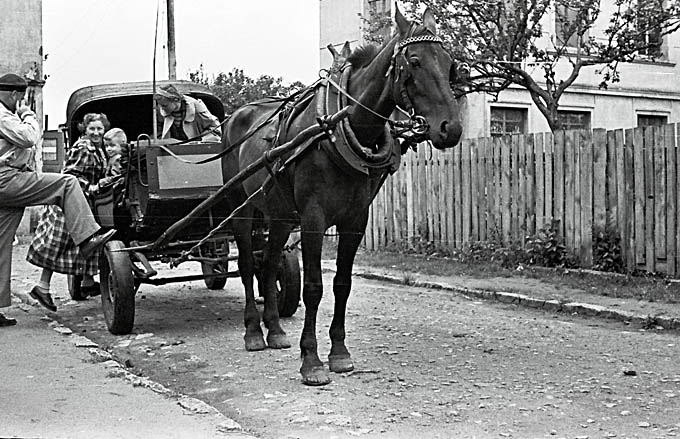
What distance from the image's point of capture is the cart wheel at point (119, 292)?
889 cm

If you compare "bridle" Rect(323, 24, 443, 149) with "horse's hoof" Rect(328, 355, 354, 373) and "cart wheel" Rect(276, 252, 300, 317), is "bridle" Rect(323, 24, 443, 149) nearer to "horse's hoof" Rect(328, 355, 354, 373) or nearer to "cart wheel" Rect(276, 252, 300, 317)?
"horse's hoof" Rect(328, 355, 354, 373)

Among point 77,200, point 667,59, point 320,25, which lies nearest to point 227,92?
point 320,25

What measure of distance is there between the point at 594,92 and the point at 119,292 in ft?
54.3

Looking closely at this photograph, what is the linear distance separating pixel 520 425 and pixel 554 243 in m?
8.41

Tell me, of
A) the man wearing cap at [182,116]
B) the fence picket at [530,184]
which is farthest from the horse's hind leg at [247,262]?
the fence picket at [530,184]

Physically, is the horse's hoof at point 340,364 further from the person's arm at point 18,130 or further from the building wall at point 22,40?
the building wall at point 22,40

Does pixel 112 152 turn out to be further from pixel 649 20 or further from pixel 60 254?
pixel 649 20

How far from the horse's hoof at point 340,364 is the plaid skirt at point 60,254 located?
4.01m

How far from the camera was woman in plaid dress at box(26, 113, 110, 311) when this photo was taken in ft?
33.6

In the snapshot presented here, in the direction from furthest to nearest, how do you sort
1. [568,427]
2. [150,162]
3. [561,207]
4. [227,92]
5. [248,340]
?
[227,92], [561,207], [150,162], [248,340], [568,427]

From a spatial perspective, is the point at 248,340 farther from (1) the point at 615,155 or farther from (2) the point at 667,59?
(2) the point at 667,59

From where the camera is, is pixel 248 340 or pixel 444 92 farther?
pixel 248 340


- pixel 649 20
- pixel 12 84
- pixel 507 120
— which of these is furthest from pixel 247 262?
pixel 507 120

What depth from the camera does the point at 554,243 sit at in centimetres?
1370
